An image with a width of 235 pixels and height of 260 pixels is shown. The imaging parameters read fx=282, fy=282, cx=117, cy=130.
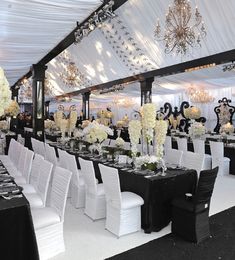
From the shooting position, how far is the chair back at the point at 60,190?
321cm

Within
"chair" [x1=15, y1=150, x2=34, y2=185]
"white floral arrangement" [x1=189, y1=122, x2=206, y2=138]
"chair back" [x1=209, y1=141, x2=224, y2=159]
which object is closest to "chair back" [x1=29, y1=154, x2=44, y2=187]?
"chair" [x1=15, y1=150, x2=34, y2=185]

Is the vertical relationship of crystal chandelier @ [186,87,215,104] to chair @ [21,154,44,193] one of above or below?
above

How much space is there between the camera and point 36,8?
5262 mm

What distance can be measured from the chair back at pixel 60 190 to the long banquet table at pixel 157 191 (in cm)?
116

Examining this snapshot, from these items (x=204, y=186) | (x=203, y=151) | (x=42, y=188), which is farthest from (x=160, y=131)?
(x=203, y=151)

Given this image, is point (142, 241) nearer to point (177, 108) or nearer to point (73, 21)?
point (73, 21)

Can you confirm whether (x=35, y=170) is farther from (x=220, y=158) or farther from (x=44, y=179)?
(x=220, y=158)

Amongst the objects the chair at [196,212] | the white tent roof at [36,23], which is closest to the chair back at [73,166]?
Answer: the chair at [196,212]

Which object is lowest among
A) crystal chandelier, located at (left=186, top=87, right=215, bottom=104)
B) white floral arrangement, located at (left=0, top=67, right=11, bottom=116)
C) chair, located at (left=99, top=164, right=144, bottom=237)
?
chair, located at (left=99, top=164, right=144, bottom=237)

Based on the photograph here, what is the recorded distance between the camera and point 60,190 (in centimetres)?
334

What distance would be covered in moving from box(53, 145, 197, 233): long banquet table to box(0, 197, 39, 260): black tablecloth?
1678 mm

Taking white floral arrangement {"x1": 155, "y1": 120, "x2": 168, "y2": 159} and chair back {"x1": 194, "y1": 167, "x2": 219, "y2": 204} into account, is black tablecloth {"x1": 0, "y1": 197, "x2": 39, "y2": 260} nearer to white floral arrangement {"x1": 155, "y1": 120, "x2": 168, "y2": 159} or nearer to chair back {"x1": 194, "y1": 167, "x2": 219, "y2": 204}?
chair back {"x1": 194, "y1": 167, "x2": 219, "y2": 204}

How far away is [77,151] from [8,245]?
4110 millimetres

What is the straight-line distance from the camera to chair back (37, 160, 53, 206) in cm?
384
